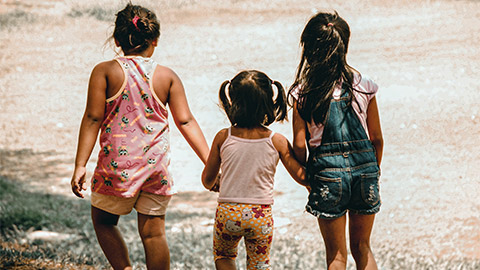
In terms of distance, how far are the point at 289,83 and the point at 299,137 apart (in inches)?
192

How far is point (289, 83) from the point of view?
24.8ft

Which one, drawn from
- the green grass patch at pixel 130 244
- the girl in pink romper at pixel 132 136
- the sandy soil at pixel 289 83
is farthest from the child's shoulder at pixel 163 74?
the sandy soil at pixel 289 83

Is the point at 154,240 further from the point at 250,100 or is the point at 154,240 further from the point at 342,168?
the point at 342,168

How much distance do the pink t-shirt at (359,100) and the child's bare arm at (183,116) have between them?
471mm

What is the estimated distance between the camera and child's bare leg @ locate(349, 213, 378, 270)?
275 centimetres

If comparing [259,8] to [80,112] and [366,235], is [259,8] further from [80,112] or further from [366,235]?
[366,235]

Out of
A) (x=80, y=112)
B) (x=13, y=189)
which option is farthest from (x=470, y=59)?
(x=13, y=189)

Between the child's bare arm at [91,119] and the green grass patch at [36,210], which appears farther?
the green grass patch at [36,210]

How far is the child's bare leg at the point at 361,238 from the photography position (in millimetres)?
2748

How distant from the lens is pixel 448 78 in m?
7.55

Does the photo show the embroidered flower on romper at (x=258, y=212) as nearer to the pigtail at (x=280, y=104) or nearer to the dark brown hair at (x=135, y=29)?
the pigtail at (x=280, y=104)

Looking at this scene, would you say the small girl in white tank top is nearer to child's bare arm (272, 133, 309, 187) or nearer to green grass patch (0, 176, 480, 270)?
child's bare arm (272, 133, 309, 187)

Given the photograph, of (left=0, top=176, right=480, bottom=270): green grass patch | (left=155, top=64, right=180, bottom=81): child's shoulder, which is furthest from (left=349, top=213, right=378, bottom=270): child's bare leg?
(left=0, top=176, right=480, bottom=270): green grass patch

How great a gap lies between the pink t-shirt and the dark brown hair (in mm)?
658
